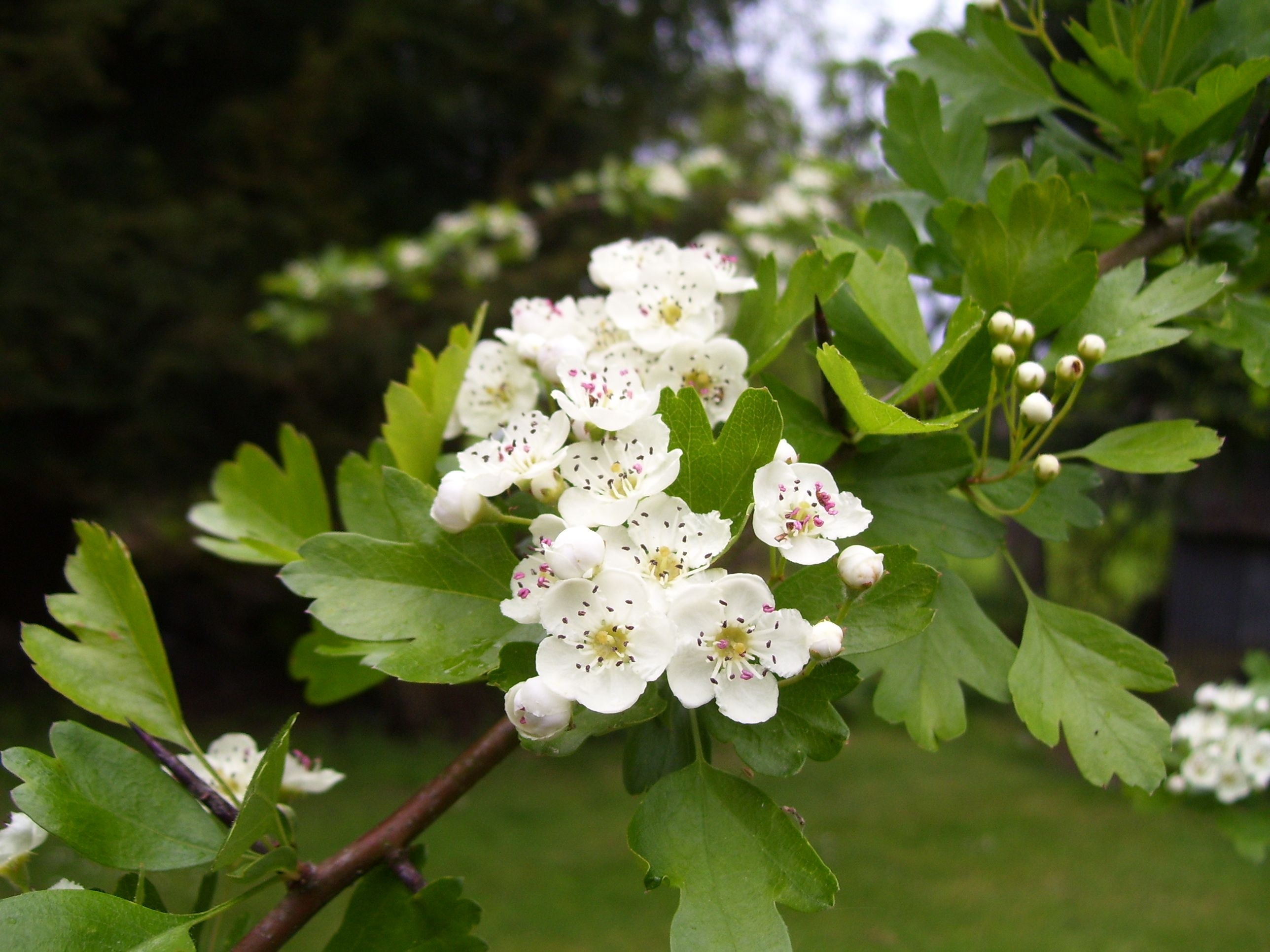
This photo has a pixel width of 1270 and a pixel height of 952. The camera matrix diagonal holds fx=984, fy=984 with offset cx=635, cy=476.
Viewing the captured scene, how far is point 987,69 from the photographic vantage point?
0.99 metres

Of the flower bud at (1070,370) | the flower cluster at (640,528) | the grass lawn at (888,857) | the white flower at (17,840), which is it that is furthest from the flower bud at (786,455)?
the grass lawn at (888,857)

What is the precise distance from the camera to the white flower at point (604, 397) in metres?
0.65

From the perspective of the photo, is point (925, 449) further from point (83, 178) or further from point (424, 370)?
point (83, 178)

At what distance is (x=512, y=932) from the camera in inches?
153

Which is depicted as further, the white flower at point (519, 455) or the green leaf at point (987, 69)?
the green leaf at point (987, 69)

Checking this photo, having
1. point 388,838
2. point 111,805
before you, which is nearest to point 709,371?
point 388,838

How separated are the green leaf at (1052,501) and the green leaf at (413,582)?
0.39m

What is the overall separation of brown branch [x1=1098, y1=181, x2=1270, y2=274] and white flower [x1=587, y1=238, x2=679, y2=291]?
0.41 m

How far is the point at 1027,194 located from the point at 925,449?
0.72 feet

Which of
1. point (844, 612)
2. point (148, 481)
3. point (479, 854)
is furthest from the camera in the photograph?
point (148, 481)

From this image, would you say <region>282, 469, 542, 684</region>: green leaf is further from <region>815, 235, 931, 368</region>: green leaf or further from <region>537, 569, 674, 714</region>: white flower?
<region>815, 235, 931, 368</region>: green leaf

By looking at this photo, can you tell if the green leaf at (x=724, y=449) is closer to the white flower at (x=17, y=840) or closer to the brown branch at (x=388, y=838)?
the brown branch at (x=388, y=838)

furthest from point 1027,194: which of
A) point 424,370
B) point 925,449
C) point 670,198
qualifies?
point 670,198

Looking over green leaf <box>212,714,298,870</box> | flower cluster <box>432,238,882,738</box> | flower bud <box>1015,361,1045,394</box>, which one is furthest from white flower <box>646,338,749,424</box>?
green leaf <box>212,714,298,870</box>
